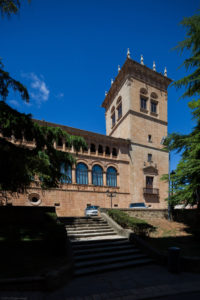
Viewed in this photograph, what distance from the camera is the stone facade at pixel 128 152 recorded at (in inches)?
858

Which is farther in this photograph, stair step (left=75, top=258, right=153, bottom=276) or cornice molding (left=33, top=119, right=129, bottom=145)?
cornice molding (left=33, top=119, right=129, bottom=145)

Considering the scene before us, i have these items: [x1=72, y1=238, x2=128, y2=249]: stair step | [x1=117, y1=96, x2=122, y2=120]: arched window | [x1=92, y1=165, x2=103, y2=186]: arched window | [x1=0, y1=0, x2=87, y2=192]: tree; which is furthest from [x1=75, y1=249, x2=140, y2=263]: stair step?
[x1=117, y1=96, x2=122, y2=120]: arched window

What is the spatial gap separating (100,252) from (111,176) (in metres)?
17.3

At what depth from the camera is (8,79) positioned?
23.2 feet

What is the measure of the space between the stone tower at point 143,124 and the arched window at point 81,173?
6730 mm

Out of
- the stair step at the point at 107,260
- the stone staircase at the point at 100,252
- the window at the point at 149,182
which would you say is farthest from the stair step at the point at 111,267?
the window at the point at 149,182

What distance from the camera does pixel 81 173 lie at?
2283cm

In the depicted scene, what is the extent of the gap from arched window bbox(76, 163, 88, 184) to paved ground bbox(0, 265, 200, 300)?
53.7 ft

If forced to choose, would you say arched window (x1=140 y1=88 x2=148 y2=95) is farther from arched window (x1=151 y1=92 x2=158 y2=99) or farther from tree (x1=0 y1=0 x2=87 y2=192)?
tree (x1=0 y1=0 x2=87 y2=192)

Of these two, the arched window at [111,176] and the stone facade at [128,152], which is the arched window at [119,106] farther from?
the arched window at [111,176]

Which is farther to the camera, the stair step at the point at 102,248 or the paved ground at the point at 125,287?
the stair step at the point at 102,248

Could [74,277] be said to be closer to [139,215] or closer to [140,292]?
[140,292]

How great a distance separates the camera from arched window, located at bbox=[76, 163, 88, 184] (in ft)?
73.9

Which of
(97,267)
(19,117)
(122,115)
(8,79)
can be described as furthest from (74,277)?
(122,115)
